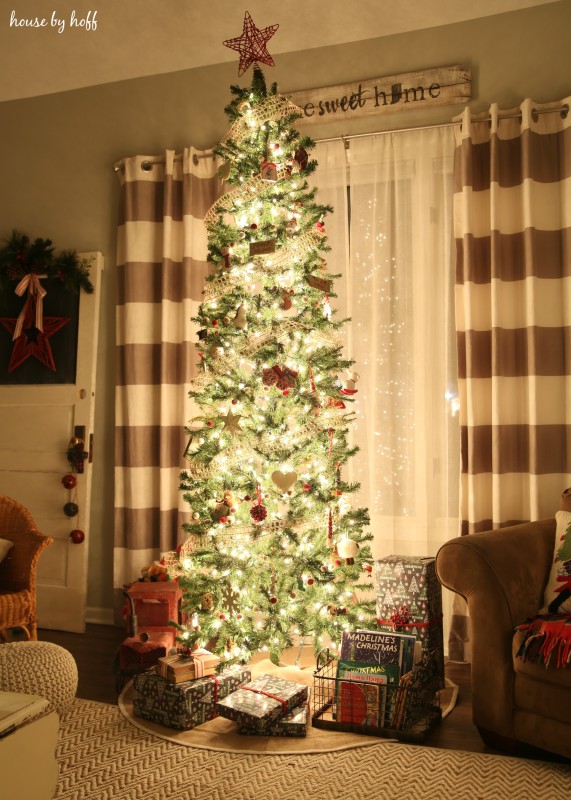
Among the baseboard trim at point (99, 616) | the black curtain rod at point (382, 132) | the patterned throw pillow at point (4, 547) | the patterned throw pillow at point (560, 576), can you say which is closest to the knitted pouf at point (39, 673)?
the patterned throw pillow at point (4, 547)

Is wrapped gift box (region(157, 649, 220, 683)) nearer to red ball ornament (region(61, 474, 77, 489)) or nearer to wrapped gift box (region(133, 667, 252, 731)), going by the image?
wrapped gift box (region(133, 667, 252, 731))

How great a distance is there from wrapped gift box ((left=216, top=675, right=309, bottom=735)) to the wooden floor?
499 millimetres

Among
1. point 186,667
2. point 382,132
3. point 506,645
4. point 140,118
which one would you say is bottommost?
point 186,667

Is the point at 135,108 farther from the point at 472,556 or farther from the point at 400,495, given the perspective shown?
the point at 472,556

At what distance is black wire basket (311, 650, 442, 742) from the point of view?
2.48m

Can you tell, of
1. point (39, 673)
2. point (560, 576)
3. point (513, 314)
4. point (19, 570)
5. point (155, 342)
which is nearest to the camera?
point (39, 673)

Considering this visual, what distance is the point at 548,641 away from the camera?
7.32 ft

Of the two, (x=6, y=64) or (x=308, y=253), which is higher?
(x=6, y=64)

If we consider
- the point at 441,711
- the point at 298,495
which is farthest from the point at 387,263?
the point at 441,711

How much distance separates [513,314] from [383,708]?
190 cm

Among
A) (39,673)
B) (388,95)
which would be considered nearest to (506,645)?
(39,673)

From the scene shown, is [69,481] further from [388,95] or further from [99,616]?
[388,95]

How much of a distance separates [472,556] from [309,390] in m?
0.93

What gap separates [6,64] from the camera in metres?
4.13
